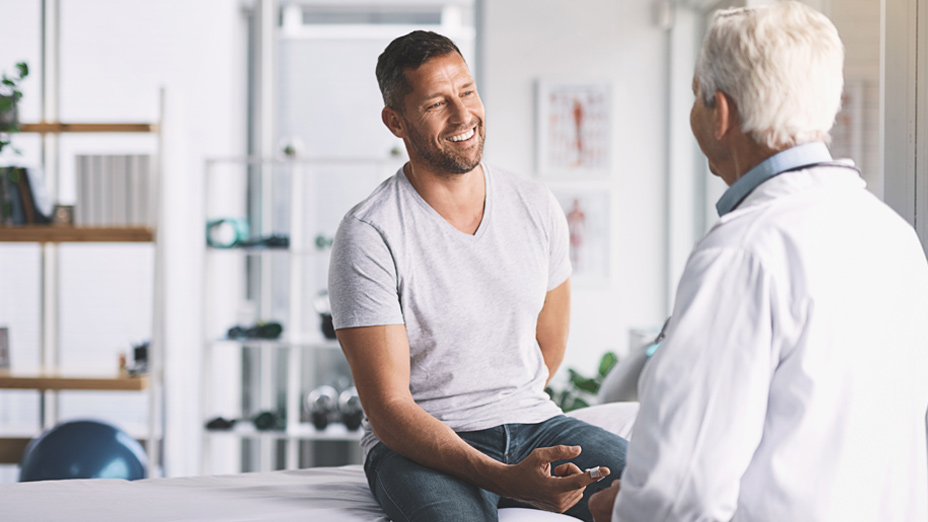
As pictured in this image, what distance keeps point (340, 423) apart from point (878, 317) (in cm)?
299

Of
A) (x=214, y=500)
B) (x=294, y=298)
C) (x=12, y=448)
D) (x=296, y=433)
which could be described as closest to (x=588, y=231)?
(x=294, y=298)

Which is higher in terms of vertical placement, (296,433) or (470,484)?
(470,484)

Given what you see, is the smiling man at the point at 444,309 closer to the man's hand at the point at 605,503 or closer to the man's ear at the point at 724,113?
the man's hand at the point at 605,503

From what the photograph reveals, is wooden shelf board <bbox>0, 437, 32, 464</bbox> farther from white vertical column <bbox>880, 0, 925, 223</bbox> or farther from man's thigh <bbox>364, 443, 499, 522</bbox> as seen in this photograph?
white vertical column <bbox>880, 0, 925, 223</bbox>

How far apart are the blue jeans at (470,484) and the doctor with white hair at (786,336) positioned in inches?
18.0

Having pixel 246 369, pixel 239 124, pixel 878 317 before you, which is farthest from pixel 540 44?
pixel 878 317

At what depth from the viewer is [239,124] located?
402cm

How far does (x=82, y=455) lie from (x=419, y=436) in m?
2.03

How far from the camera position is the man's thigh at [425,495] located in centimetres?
125

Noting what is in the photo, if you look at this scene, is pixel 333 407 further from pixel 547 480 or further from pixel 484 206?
pixel 547 480

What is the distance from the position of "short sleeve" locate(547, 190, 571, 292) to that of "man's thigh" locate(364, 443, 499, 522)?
0.49 m

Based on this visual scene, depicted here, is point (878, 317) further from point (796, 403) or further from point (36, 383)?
point (36, 383)

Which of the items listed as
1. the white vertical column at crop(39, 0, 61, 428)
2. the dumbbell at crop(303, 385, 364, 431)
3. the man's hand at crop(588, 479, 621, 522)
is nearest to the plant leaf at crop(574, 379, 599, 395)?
the dumbbell at crop(303, 385, 364, 431)

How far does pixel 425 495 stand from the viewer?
1274mm
